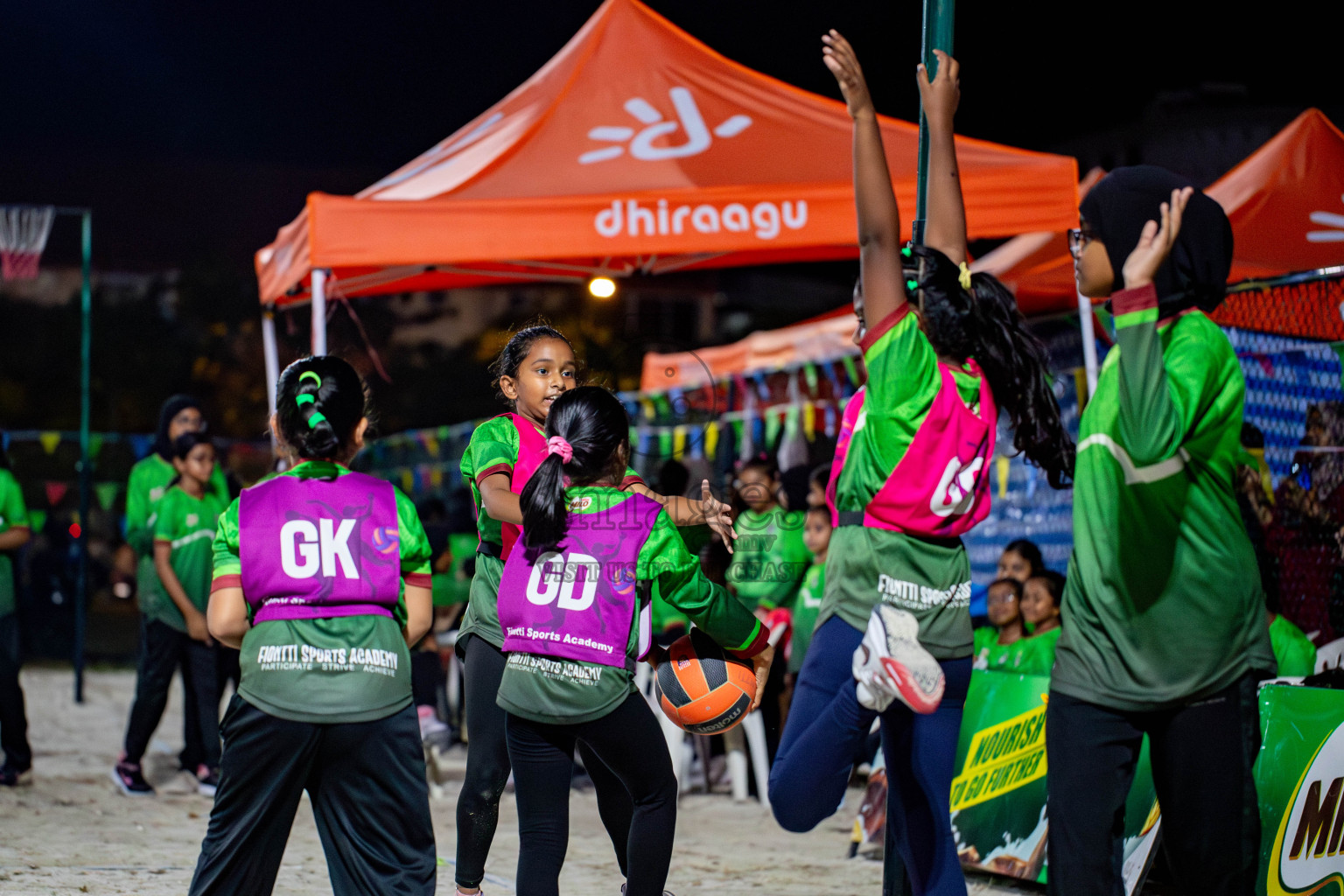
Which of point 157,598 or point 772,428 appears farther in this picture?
point 772,428

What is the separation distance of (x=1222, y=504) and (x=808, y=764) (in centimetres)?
124

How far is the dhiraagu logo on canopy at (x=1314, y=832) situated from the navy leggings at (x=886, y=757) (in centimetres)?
164

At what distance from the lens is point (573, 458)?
11.8 feet

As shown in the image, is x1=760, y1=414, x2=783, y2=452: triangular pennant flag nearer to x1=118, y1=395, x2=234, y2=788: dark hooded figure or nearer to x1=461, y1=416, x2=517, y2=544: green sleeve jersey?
x1=118, y1=395, x2=234, y2=788: dark hooded figure

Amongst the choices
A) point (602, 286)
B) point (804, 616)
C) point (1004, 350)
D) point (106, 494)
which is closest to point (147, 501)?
point (602, 286)

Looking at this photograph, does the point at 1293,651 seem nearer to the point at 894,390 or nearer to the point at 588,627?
the point at 894,390

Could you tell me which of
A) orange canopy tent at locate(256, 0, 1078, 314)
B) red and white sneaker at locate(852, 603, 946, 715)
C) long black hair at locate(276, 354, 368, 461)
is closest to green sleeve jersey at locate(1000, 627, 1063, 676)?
orange canopy tent at locate(256, 0, 1078, 314)

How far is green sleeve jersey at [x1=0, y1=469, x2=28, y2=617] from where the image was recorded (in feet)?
23.2

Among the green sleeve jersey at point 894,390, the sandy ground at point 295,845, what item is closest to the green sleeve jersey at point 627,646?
the green sleeve jersey at point 894,390

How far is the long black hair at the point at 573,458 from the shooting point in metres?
3.53

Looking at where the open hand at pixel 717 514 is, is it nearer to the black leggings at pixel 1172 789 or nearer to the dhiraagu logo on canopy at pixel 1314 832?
the black leggings at pixel 1172 789

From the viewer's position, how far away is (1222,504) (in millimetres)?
2736

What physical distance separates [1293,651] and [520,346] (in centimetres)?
345

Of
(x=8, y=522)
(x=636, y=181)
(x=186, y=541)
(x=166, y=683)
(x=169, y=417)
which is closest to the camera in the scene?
(x=636, y=181)
